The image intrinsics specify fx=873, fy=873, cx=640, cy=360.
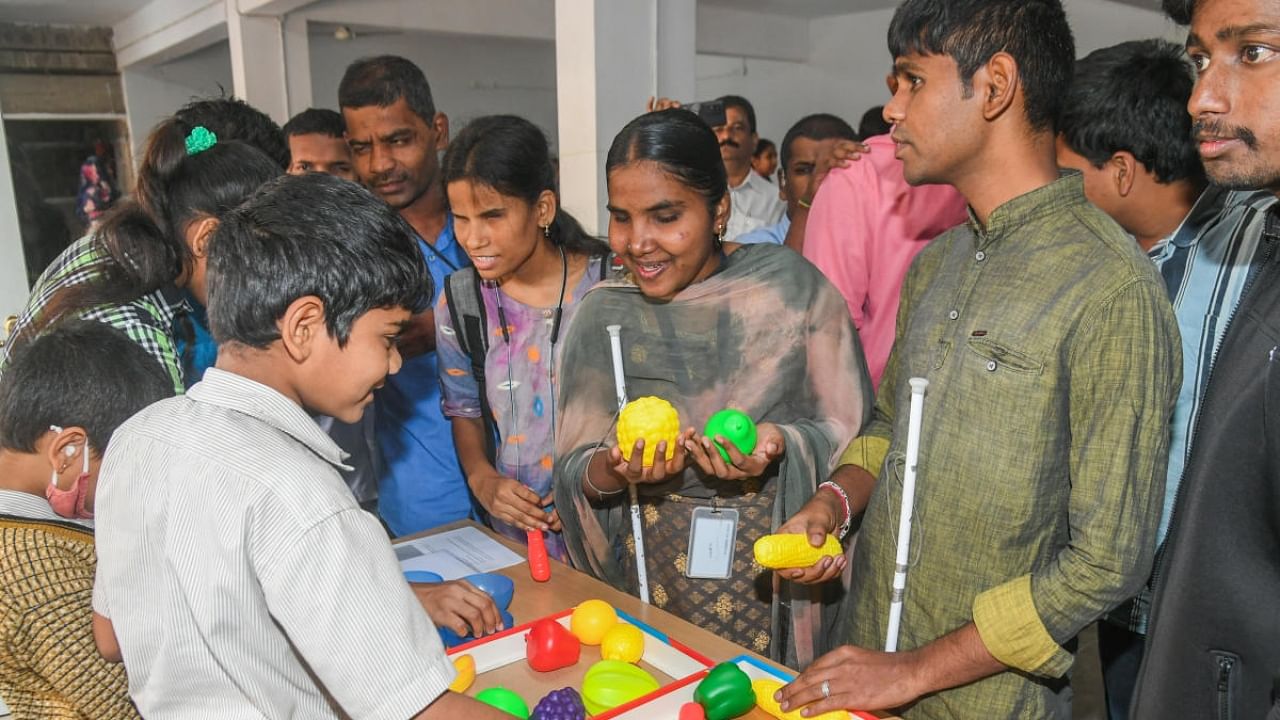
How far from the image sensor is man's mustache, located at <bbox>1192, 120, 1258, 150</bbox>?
1.22 meters

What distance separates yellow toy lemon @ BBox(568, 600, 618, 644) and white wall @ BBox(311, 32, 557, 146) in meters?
9.50

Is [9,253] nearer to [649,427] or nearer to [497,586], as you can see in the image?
[497,586]

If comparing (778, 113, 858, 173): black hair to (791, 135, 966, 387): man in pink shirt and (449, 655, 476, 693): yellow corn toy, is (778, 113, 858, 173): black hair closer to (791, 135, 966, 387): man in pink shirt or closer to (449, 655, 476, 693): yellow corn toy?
(791, 135, 966, 387): man in pink shirt

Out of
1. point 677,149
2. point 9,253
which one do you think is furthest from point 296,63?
point 677,149

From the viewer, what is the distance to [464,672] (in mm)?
1530

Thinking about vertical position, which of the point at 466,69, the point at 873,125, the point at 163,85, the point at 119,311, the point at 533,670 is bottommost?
the point at 533,670

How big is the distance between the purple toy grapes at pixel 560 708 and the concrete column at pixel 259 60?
6.88m

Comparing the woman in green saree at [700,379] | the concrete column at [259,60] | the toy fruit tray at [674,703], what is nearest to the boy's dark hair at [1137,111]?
the woman in green saree at [700,379]

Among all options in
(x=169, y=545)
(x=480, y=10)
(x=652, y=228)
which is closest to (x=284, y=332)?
(x=169, y=545)

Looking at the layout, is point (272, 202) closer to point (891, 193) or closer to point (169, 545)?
point (169, 545)

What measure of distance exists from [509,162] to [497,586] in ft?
3.57

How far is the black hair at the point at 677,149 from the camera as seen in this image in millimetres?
1943

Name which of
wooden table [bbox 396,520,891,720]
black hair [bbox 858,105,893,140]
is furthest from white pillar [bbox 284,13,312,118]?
wooden table [bbox 396,520,891,720]

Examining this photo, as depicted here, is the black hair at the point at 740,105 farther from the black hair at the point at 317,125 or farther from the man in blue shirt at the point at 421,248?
the black hair at the point at 317,125
